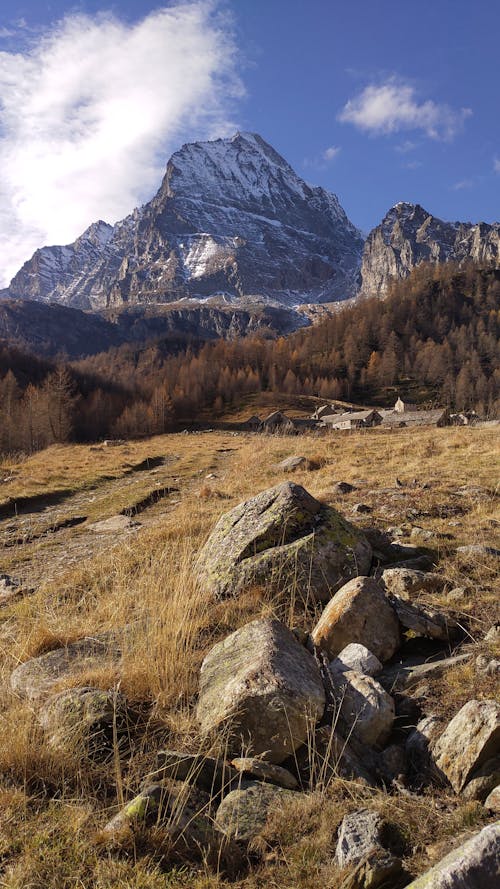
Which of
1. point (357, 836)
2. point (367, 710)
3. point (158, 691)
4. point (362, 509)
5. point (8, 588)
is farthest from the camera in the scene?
point (362, 509)

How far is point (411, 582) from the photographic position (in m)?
5.95

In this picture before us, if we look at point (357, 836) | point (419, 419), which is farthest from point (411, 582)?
point (419, 419)

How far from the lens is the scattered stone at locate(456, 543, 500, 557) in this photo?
264 inches

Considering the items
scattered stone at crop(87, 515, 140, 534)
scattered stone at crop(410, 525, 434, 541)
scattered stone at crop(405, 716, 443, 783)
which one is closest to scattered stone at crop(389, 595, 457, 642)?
scattered stone at crop(405, 716, 443, 783)

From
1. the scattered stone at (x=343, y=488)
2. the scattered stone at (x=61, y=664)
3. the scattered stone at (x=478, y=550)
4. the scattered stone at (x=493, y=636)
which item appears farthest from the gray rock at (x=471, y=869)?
the scattered stone at (x=343, y=488)

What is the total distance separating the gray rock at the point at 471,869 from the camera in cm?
223

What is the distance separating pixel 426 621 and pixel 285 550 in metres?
1.98

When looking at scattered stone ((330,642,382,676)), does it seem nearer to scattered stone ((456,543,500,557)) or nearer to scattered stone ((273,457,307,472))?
scattered stone ((456,543,500,557))

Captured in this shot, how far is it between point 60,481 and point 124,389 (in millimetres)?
123222

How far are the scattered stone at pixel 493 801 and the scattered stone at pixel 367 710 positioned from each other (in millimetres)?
939

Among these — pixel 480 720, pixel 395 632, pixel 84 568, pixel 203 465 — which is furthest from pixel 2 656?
pixel 203 465

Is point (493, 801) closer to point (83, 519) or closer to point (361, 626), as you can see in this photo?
point (361, 626)

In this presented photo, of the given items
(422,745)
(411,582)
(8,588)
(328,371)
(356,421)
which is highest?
(328,371)

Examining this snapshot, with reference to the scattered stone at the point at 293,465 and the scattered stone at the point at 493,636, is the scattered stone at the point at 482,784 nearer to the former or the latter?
the scattered stone at the point at 493,636
